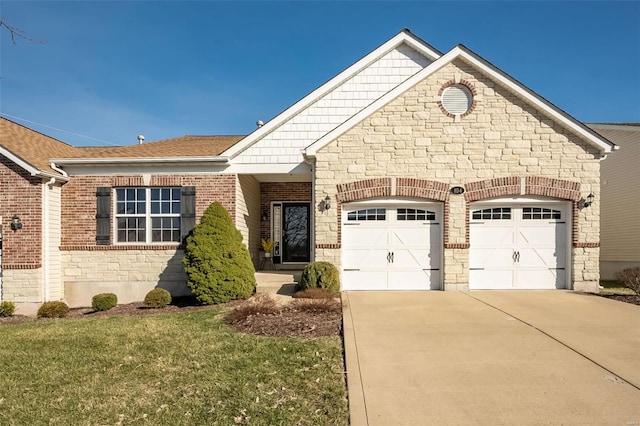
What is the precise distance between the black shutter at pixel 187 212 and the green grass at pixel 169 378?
453 centimetres

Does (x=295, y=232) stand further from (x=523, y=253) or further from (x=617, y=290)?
(x=617, y=290)

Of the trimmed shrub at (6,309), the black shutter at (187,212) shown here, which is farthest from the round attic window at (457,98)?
the trimmed shrub at (6,309)

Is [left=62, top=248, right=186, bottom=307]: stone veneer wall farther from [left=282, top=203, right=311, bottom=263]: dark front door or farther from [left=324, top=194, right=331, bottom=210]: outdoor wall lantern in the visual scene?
[left=282, top=203, right=311, bottom=263]: dark front door

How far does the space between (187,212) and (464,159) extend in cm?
834

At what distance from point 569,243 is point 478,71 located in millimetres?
5521

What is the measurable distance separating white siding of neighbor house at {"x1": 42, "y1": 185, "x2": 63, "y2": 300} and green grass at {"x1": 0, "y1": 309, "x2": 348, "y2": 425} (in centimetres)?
440

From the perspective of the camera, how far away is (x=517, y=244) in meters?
11.0

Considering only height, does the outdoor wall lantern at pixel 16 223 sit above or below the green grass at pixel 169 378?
above

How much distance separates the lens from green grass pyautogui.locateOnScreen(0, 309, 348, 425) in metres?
4.02

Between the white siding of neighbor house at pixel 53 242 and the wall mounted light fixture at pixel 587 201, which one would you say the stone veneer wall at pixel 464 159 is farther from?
the white siding of neighbor house at pixel 53 242

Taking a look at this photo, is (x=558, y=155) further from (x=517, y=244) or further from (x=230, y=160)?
(x=230, y=160)

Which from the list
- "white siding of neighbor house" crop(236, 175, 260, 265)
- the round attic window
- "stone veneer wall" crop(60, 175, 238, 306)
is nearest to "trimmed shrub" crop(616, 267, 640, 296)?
the round attic window

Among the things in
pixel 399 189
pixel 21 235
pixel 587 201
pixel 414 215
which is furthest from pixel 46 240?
pixel 587 201

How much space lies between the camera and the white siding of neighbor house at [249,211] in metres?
12.3
